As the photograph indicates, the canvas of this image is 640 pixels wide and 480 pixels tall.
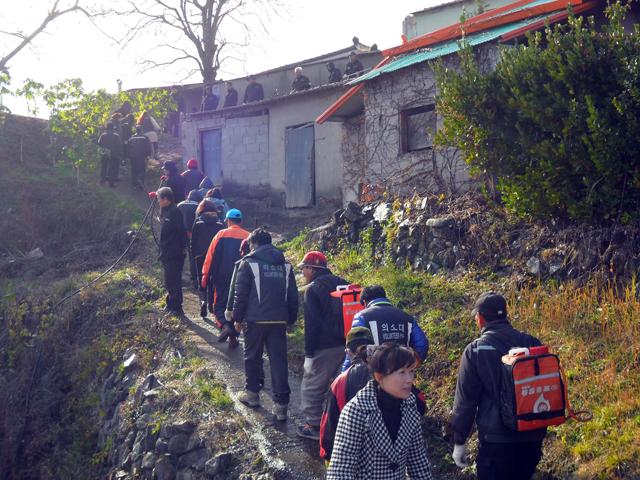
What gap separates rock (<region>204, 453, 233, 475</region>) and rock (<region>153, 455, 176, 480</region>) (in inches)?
23.8

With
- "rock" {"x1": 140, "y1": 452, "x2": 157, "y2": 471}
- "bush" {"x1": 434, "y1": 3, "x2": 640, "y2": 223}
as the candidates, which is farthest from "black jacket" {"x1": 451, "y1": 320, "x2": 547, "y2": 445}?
"rock" {"x1": 140, "y1": 452, "x2": 157, "y2": 471}

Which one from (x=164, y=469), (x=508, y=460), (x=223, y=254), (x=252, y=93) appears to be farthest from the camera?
(x=252, y=93)

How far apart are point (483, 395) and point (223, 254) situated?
14.3ft

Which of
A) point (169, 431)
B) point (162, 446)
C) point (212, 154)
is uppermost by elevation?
point (212, 154)

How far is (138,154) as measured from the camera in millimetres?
14625

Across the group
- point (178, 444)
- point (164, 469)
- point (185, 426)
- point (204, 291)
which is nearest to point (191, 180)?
point (204, 291)

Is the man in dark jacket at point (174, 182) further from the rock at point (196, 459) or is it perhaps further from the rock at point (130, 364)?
the rock at point (196, 459)

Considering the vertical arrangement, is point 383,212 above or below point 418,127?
below

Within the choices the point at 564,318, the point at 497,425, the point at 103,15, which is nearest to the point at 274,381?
the point at 497,425

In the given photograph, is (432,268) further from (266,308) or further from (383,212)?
(266,308)

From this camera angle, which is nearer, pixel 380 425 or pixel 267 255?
pixel 380 425

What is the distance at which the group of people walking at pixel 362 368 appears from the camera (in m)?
2.93

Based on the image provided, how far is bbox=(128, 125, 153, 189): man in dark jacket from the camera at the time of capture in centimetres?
1441

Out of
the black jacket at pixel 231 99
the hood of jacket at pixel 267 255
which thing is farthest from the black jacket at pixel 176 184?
the black jacket at pixel 231 99
